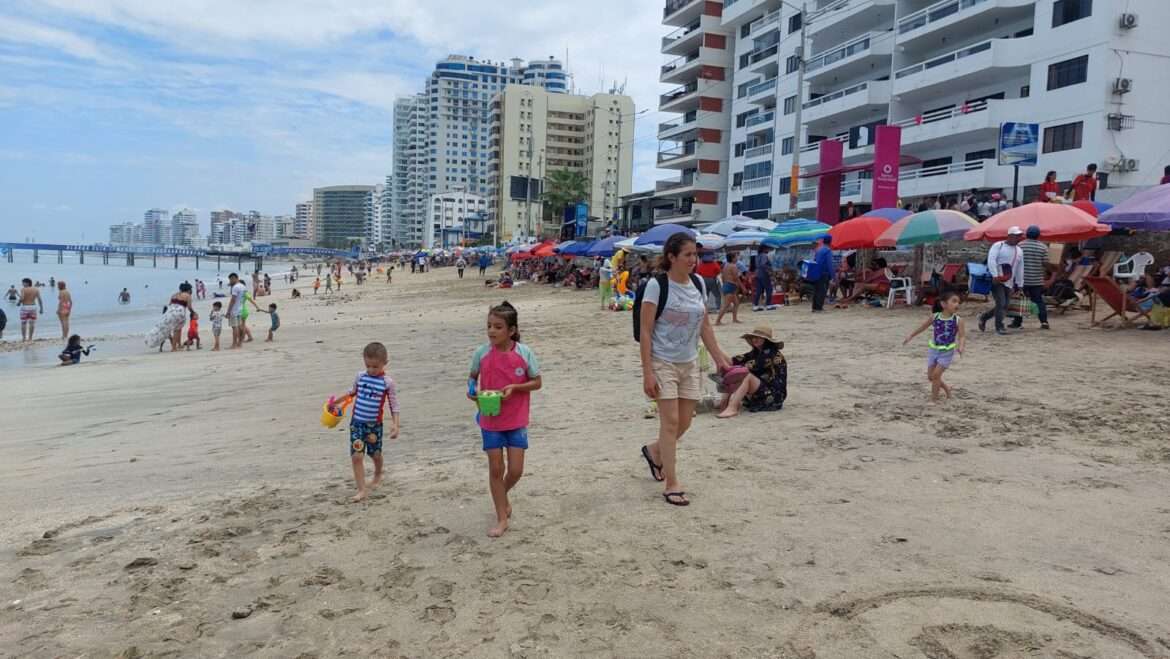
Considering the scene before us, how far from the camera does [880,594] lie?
3.26 meters

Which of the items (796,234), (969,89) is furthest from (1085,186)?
(969,89)

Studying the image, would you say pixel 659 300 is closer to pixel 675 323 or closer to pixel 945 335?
pixel 675 323

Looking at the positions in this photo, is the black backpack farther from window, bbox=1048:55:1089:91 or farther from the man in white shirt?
window, bbox=1048:55:1089:91

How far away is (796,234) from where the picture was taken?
1738 centimetres

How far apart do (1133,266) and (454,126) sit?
16086cm

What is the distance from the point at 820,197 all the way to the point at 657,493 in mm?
26916

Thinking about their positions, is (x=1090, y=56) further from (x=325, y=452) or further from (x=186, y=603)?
(x=186, y=603)

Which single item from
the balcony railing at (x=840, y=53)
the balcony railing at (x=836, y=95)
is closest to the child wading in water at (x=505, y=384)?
the balcony railing at (x=836, y=95)

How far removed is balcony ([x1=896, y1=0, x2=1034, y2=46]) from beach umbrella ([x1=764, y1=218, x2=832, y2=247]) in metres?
18.1

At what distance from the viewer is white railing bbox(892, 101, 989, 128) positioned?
2948 centimetres

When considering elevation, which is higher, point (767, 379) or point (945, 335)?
point (945, 335)

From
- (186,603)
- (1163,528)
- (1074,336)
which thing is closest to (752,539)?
(1163,528)

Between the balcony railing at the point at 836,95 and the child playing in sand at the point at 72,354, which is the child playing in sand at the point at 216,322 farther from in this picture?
the balcony railing at the point at 836,95

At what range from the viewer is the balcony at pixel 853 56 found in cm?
3622
